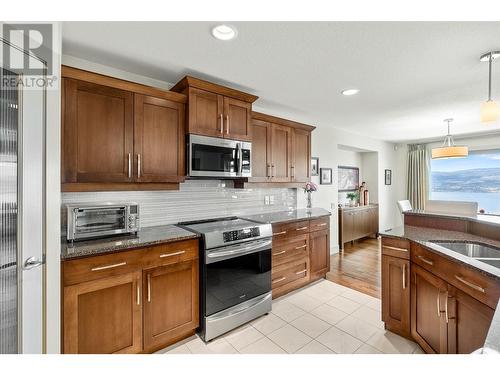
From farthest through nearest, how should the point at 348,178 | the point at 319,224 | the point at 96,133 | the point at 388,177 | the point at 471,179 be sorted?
→ 1. the point at 388,177
2. the point at 348,178
3. the point at 471,179
4. the point at 319,224
5. the point at 96,133

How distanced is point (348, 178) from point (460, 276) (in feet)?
14.4

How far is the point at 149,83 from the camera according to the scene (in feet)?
7.76

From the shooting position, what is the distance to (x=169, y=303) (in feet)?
6.12

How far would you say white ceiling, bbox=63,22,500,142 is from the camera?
156 centimetres

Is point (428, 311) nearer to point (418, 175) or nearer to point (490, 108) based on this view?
point (490, 108)

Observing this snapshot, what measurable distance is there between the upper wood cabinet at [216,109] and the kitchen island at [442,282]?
185 centimetres

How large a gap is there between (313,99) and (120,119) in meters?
2.29

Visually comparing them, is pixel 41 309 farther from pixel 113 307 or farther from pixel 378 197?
pixel 378 197

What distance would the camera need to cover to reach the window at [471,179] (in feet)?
15.8

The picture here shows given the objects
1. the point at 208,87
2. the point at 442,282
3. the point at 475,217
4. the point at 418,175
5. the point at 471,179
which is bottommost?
the point at 442,282

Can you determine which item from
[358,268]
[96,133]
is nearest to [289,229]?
[358,268]

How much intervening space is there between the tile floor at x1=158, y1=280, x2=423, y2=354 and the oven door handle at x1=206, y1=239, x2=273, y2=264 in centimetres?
72

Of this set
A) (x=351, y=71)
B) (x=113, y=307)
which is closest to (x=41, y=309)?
(x=113, y=307)

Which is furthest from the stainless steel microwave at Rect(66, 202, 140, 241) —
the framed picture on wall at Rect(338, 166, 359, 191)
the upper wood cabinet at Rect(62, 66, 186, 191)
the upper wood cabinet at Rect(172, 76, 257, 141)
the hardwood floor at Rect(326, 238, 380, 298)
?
the framed picture on wall at Rect(338, 166, 359, 191)
